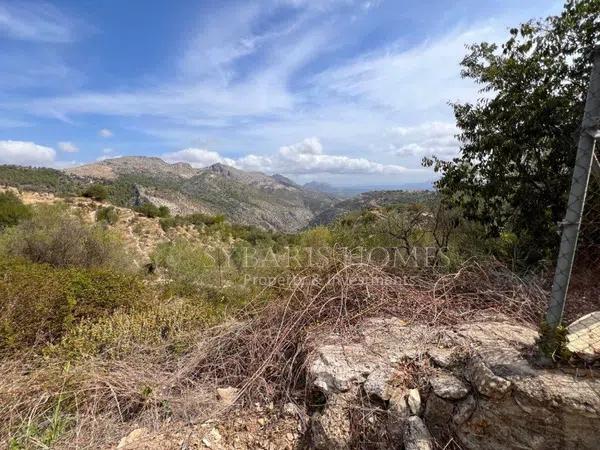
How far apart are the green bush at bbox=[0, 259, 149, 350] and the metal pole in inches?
212

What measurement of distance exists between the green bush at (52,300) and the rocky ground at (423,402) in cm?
291

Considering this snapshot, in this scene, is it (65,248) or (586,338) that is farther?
(65,248)

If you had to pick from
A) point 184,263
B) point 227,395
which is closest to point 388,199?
point 184,263

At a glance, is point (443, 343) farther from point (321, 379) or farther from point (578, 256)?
point (578, 256)

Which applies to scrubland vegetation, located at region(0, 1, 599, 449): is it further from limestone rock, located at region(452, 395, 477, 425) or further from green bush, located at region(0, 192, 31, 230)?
green bush, located at region(0, 192, 31, 230)

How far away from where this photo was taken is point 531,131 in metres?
4.92

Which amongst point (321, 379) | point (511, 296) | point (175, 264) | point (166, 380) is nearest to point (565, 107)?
point (511, 296)

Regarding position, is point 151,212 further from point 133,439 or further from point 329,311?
point 133,439

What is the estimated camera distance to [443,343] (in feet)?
9.34

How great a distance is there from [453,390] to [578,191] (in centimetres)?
151

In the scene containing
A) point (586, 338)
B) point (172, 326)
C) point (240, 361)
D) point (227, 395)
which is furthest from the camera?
point (172, 326)

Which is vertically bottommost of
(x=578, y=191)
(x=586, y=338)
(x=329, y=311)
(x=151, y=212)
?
(x=151, y=212)

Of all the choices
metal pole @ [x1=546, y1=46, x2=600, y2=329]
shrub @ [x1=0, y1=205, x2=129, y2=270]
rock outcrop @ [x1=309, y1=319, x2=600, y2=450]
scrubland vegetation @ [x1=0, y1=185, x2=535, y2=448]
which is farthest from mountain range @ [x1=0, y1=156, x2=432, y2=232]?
shrub @ [x1=0, y1=205, x2=129, y2=270]

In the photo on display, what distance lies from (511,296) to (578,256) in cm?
150
